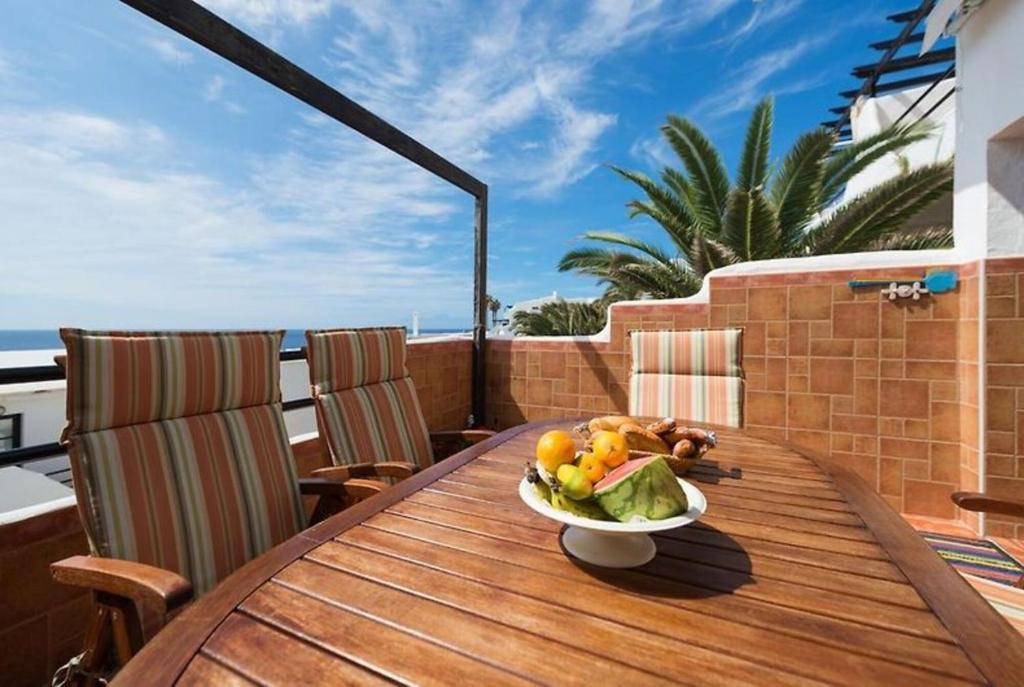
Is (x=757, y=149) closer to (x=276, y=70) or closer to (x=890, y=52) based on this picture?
(x=890, y=52)

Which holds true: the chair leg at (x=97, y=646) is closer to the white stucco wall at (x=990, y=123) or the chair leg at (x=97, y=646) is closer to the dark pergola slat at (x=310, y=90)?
the dark pergola slat at (x=310, y=90)

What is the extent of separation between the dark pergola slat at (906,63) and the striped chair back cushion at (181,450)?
7.77 metres

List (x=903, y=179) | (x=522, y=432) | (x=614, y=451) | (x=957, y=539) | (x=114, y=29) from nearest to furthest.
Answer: (x=614, y=451)
(x=522, y=432)
(x=114, y=29)
(x=957, y=539)
(x=903, y=179)

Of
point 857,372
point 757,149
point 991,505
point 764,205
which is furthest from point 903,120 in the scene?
point 991,505

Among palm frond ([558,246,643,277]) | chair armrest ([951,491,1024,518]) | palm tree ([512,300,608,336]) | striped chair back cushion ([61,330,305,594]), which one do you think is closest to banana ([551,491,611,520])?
striped chair back cushion ([61,330,305,594])

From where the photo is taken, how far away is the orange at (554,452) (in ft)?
2.81

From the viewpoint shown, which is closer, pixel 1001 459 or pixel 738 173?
pixel 1001 459

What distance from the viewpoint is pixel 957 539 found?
256 cm

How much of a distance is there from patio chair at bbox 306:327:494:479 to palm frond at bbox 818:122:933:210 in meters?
4.87

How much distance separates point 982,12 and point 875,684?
4.06m

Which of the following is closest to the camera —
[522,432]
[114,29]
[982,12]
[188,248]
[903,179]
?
[522,432]

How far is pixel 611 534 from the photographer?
790 mm

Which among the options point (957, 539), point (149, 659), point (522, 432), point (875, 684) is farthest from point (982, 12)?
point (149, 659)

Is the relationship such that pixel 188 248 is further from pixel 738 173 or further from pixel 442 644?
pixel 442 644
